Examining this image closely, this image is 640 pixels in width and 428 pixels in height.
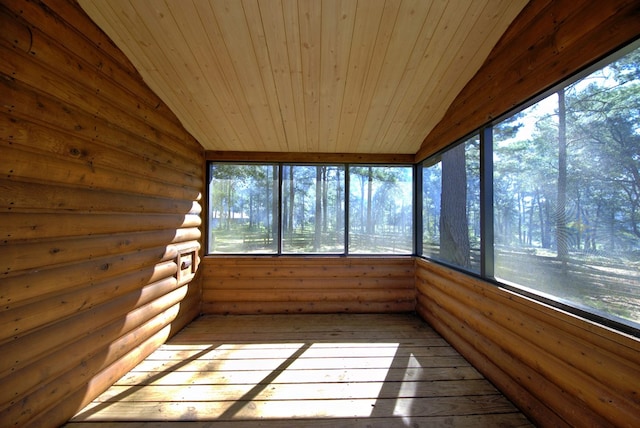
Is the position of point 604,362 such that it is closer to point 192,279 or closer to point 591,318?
point 591,318

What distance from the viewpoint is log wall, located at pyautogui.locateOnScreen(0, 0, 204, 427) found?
128 cm

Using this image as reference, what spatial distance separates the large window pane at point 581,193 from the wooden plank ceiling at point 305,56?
76 cm

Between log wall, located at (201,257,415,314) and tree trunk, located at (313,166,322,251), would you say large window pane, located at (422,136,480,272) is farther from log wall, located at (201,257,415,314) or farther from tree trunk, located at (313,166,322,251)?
tree trunk, located at (313,166,322,251)

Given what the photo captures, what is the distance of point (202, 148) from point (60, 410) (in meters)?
2.77

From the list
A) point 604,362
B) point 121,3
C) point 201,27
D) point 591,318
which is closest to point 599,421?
point 604,362

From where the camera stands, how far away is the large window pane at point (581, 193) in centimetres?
120

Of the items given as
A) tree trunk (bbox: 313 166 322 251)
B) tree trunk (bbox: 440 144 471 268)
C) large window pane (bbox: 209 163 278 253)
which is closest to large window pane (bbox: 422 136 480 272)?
tree trunk (bbox: 440 144 471 268)

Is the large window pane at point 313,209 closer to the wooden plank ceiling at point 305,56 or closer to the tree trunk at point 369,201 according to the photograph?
the tree trunk at point 369,201

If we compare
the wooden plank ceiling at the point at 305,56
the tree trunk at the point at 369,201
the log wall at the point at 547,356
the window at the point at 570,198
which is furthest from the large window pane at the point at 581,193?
the tree trunk at the point at 369,201

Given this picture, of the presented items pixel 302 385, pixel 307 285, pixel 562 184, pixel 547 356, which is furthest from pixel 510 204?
pixel 307 285

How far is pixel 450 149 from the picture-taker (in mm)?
2770

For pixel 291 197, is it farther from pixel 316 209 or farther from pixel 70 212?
pixel 70 212

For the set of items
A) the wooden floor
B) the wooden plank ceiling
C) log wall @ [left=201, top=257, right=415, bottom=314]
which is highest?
the wooden plank ceiling

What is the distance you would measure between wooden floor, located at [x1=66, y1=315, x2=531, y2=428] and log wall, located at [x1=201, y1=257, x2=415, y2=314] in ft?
1.83
